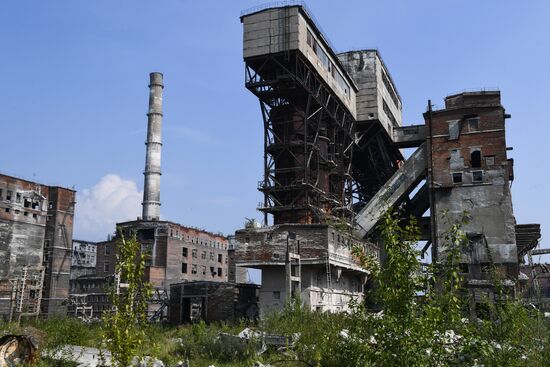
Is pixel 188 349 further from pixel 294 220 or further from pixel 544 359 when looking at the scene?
pixel 294 220

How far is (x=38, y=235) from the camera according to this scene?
5166 cm

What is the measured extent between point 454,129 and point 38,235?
3947 cm

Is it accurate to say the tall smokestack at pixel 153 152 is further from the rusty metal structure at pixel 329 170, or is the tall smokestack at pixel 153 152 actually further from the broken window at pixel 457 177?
the broken window at pixel 457 177

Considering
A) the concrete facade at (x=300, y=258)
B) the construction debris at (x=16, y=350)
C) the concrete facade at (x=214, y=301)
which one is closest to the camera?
the construction debris at (x=16, y=350)

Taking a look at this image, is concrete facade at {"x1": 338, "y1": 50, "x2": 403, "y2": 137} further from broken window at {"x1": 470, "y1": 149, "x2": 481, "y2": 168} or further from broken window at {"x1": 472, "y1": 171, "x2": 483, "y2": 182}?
broken window at {"x1": 472, "y1": 171, "x2": 483, "y2": 182}

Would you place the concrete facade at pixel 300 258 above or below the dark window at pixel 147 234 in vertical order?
below

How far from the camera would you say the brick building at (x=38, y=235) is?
159 ft

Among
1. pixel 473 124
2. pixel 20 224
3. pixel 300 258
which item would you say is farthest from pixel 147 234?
pixel 473 124

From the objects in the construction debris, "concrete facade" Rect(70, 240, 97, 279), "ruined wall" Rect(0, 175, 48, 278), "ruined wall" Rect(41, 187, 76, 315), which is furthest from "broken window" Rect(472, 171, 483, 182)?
"concrete facade" Rect(70, 240, 97, 279)

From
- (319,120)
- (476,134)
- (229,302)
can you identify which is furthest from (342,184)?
(229,302)

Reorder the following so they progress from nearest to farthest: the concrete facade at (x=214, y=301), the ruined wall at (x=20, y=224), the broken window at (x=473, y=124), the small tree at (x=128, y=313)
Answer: the small tree at (x=128, y=313) → the concrete facade at (x=214, y=301) → the broken window at (x=473, y=124) → the ruined wall at (x=20, y=224)

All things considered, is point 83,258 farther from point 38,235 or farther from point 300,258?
point 300,258

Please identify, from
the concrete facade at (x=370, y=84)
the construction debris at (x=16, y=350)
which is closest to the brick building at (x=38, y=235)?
the concrete facade at (x=370, y=84)

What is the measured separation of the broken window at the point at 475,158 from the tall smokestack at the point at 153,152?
32.7 metres
